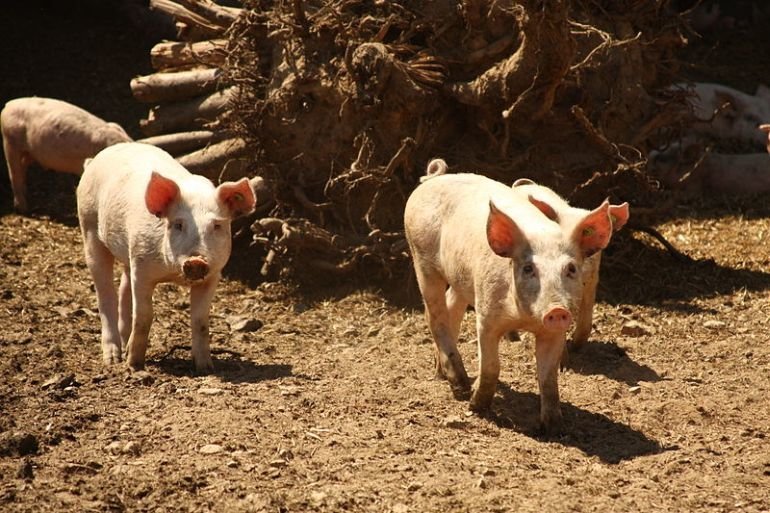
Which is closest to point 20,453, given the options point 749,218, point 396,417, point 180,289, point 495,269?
point 396,417

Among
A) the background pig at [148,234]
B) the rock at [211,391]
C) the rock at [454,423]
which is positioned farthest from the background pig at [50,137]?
the rock at [454,423]

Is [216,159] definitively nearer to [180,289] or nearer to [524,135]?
[180,289]

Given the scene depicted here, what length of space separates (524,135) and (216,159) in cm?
270

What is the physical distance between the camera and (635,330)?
26.3 ft

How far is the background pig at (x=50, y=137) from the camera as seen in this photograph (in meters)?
11.7

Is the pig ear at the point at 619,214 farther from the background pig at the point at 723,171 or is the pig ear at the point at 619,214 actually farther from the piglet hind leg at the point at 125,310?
the background pig at the point at 723,171

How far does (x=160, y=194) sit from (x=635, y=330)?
3.28 m

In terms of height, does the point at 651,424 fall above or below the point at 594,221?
below

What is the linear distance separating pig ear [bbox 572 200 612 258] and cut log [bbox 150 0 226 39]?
5283 mm

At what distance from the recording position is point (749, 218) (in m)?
10.4

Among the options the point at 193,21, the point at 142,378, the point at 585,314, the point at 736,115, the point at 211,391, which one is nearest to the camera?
the point at 211,391

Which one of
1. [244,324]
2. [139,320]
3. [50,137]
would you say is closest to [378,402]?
[139,320]

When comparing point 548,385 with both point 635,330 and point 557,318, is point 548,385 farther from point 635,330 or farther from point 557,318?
point 635,330

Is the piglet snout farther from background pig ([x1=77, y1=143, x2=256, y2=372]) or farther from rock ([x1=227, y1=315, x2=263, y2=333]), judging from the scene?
rock ([x1=227, y1=315, x2=263, y2=333])
